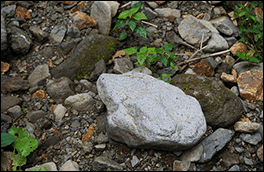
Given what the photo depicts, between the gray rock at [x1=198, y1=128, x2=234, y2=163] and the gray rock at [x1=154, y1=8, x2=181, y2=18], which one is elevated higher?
the gray rock at [x1=154, y1=8, x2=181, y2=18]

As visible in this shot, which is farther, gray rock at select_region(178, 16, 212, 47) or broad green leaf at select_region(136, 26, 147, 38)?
gray rock at select_region(178, 16, 212, 47)

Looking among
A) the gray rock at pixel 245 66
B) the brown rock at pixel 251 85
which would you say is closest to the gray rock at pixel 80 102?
the brown rock at pixel 251 85

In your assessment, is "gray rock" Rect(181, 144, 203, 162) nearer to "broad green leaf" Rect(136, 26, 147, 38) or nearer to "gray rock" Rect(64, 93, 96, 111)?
"gray rock" Rect(64, 93, 96, 111)

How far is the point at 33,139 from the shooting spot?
3.01 m

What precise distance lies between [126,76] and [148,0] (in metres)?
1.91

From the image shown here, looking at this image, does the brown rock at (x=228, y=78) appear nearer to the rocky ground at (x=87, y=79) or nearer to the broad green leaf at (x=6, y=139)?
the rocky ground at (x=87, y=79)

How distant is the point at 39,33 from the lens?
13.1 ft

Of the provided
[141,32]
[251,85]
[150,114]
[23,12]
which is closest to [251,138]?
[251,85]

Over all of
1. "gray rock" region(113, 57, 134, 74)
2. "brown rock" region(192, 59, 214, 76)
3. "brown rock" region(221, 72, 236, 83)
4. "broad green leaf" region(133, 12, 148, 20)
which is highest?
"broad green leaf" region(133, 12, 148, 20)

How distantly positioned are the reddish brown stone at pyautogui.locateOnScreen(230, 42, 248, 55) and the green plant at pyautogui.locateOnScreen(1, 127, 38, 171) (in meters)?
3.18

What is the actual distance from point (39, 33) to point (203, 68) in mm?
2643

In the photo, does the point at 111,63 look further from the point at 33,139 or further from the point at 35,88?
the point at 33,139

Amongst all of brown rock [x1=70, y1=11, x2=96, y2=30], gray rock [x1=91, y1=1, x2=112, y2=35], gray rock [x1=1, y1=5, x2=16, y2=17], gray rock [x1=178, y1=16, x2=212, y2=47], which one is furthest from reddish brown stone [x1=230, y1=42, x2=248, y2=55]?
gray rock [x1=1, y1=5, x2=16, y2=17]

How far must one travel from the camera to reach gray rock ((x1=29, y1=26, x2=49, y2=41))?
4004 mm
